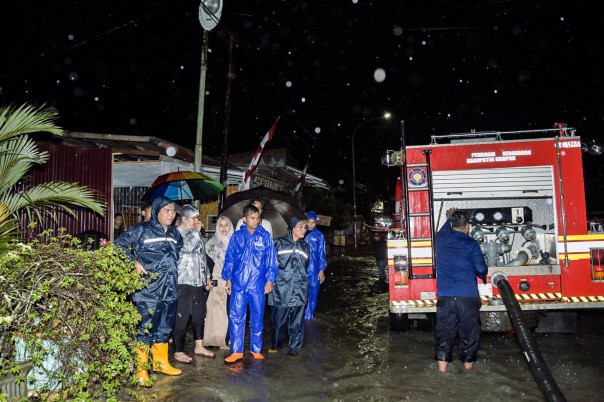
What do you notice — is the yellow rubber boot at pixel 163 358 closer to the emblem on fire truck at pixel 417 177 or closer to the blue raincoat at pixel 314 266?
the blue raincoat at pixel 314 266

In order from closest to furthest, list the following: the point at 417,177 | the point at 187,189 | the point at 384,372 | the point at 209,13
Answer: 1. the point at 384,372
2. the point at 417,177
3. the point at 187,189
4. the point at 209,13

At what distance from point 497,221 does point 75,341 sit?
608cm

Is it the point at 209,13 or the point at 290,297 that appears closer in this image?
the point at 290,297

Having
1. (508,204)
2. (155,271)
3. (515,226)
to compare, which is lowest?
(155,271)

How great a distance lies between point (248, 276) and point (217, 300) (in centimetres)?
99

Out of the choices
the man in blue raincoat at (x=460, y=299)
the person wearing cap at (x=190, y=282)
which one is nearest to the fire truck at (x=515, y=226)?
the man in blue raincoat at (x=460, y=299)

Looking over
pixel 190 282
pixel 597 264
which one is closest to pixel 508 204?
pixel 597 264

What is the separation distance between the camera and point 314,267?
28.1 ft

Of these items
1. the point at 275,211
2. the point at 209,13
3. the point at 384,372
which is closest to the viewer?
the point at 384,372

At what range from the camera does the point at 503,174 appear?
6805mm

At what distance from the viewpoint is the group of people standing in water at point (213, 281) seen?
5.21 metres

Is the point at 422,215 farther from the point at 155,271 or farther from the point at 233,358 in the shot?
the point at 155,271

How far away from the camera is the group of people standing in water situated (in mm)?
5215

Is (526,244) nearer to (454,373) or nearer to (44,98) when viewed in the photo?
(454,373)
